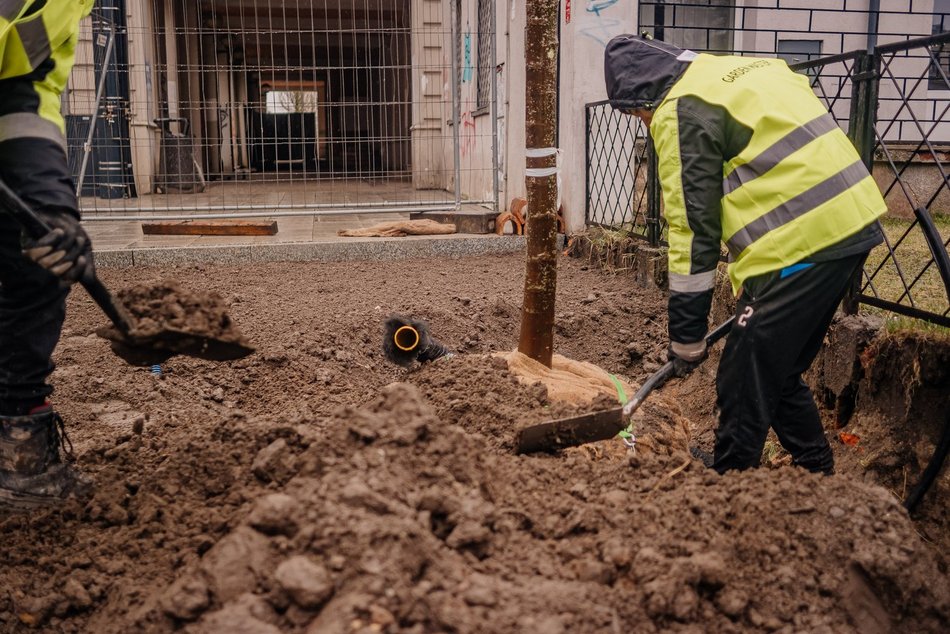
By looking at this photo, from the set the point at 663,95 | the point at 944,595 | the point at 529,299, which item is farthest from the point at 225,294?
the point at 944,595

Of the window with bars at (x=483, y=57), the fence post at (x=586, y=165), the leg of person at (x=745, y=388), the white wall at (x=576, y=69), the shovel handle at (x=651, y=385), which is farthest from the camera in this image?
the window with bars at (x=483, y=57)

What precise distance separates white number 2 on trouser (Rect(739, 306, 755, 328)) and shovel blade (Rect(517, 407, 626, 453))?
515 millimetres

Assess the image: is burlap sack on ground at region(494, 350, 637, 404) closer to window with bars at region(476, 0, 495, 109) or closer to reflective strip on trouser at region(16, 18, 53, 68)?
reflective strip on trouser at region(16, 18, 53, 68)

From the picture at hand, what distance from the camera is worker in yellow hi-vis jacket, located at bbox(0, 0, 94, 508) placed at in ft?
8.63

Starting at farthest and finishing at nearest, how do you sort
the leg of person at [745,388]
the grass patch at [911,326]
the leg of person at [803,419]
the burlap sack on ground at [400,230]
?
the burlap sack on ground at [400,230] → the grass patch at [911,326] → the leg of person at [803,419] → the leg of person at [745,388]

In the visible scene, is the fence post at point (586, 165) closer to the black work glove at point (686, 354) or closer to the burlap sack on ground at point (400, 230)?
the burlap sack on ground at point (400, 230)

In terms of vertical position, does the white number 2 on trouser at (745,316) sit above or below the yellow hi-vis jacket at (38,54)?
below

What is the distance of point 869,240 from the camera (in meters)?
3.00

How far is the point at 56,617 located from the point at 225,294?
4065 millimetres

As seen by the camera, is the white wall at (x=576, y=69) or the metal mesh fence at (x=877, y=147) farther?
the white wall at (x=576, y=69)

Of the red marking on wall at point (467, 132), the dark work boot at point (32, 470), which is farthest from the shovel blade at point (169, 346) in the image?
the red marking on wall at point (467, 132)

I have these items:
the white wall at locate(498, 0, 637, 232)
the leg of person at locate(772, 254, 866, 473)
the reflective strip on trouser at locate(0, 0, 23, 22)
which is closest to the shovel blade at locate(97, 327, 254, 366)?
the reflective strip on trouser at locate(0, 0, 23, 22)

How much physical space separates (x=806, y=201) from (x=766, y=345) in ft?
1.65

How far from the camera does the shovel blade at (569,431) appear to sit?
3.07 metres
